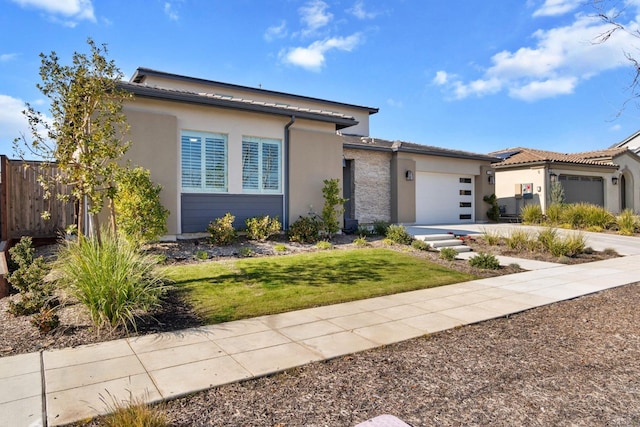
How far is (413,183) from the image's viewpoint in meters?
16.9

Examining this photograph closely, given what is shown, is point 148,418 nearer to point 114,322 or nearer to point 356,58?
point 114,322

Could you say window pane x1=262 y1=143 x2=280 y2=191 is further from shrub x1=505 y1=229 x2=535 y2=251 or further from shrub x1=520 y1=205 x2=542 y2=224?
shrub x1=520 y1=205 x2=542 y2=224

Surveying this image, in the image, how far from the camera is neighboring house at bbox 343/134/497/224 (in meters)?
15.7

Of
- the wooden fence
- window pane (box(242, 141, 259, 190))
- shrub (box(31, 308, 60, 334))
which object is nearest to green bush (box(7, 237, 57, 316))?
shrub (box(31, 308, 60, 334))

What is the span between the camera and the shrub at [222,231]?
10.2m

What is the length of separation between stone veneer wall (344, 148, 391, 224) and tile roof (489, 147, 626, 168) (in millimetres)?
9155

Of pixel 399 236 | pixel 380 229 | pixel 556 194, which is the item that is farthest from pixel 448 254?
pixel 556 194

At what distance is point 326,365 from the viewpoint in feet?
12.2

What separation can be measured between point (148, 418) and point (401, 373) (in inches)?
85.2

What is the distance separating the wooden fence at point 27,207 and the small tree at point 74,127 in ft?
14.0

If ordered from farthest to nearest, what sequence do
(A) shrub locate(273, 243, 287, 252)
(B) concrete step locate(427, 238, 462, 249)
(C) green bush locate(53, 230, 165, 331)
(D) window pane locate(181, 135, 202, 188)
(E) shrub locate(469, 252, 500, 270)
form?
(B) concrete step locate(427, 238, 462, 249), (D) window pane locate(181, 135, 202, 188), (A) shrub locate(273, 243, 287, 252), (E) shrub locate(469, 252, 500, 270), (C) green bush locate(53, 230, 165, 331)

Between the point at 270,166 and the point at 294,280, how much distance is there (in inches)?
212

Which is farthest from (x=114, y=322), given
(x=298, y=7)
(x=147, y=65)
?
(x=147, y=65)

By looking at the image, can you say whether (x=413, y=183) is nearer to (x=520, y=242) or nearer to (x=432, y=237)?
(x=432, y=237)
